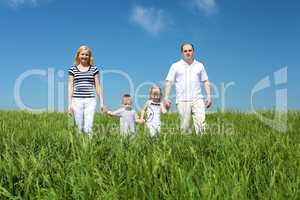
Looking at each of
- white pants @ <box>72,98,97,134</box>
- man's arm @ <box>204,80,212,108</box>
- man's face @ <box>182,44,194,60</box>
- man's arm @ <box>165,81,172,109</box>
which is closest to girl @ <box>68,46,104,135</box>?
white pants @ <box>72,98,97,134</box>

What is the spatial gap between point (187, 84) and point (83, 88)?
2251 mm

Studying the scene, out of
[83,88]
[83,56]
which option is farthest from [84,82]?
[83,56]

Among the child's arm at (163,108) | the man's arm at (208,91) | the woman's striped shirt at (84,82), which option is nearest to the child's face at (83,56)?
the woman's striped shirt at (84,82)

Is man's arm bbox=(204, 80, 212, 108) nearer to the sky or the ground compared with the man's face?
nearer to the ground

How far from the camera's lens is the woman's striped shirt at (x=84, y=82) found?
30.7 feet

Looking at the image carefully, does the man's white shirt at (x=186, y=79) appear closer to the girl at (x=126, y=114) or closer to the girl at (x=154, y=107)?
the girl at (x=154, y=107)

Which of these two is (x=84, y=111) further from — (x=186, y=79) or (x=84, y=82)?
(x=186, y=79)

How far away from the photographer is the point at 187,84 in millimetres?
10086

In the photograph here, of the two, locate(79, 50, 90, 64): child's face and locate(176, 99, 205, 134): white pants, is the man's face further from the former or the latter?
locate(79, 50, 90, 64): child's face

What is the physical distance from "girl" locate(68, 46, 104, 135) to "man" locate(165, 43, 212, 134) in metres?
1.61

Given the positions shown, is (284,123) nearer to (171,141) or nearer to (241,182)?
(171,141)

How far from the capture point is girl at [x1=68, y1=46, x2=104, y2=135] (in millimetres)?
9250

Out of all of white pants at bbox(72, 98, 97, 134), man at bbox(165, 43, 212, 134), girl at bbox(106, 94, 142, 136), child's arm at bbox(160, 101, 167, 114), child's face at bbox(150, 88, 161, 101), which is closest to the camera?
white pants at bbox(72, 98, 97, 134)

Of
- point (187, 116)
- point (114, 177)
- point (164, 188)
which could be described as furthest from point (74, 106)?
point (164, 188)
